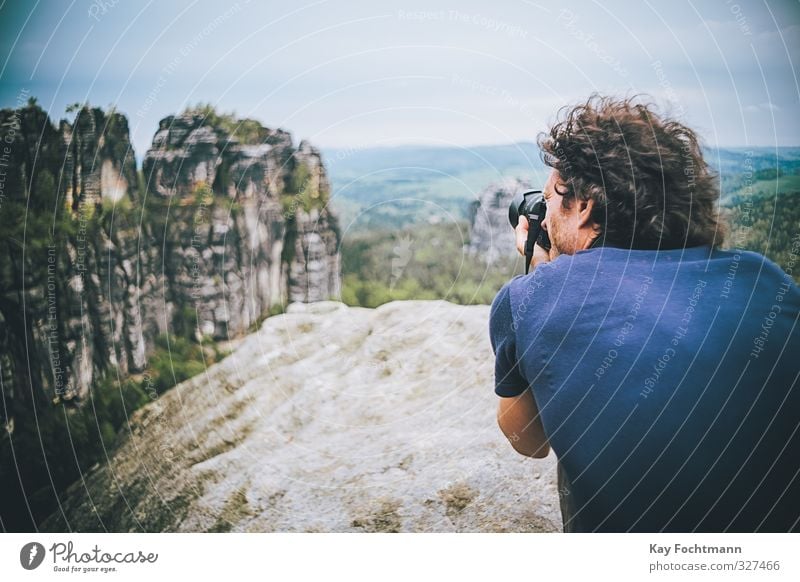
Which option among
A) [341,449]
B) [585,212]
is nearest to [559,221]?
[585,212]

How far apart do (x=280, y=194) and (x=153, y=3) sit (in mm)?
4269

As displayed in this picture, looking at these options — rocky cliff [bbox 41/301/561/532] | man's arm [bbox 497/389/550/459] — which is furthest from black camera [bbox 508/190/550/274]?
rocky cliff [bbox 41/301/561/532]

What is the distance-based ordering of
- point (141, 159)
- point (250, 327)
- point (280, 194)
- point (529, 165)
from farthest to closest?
point (280, 194), point (250, 327), point (141, 159), point (529, 165)

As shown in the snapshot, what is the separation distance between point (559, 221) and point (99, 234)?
7.96ft

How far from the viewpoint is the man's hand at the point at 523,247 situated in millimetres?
1836

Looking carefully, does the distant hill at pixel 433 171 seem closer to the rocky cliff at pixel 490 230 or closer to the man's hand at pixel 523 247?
the man's hand at pixel 523 247

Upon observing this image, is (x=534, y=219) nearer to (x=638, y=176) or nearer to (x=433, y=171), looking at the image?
(x=638, y=176)

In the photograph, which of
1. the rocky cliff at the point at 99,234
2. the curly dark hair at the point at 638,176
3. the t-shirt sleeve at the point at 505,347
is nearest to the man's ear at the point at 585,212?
the curly dark hair at the point at 638,176

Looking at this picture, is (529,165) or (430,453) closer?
(430,453)

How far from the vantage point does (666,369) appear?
1335 millimetres

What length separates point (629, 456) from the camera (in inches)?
54.5
